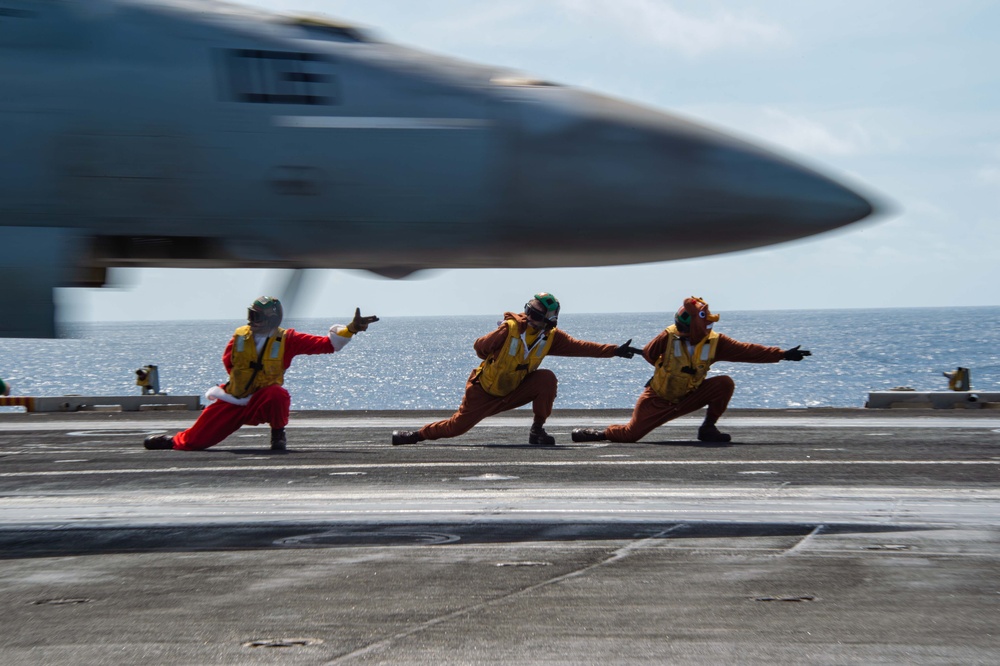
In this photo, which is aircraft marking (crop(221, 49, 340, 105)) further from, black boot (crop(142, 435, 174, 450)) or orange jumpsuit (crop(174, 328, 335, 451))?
black boot (crop(142, 435, 174, 450))

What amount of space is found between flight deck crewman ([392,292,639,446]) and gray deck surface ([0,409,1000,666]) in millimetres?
647

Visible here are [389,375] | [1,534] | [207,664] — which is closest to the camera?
[207,664]

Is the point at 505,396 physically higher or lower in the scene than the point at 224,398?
lower

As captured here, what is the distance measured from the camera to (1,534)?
739 centimetres

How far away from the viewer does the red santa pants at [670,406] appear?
1270 centimetres

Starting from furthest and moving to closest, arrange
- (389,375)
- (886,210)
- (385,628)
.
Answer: (389,375) < (886,210) < (385,628)

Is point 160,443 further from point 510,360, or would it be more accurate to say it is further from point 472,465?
point 510,360

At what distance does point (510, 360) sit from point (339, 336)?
233 cm

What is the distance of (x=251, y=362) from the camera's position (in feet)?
→ 40.2

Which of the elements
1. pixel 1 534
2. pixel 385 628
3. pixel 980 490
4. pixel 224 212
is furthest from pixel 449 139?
pixel 980 490

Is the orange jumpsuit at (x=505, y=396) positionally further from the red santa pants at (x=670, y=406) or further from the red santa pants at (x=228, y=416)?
the red santa pants at (x=228, y=416)

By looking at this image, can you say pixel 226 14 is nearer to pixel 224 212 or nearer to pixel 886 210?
pixel 224 212

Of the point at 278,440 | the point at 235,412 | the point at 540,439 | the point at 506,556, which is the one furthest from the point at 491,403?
the point at 506,556

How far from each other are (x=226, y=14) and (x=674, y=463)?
20.4 ft
